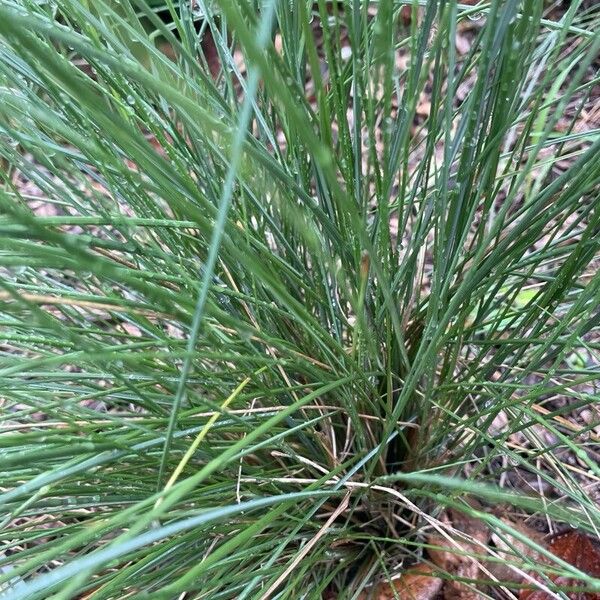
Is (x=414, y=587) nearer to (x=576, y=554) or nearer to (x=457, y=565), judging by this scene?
(x=457, y=565)

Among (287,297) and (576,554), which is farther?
(576,554)

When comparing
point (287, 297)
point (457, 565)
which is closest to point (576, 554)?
point (457, 565)

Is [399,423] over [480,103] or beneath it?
beneath

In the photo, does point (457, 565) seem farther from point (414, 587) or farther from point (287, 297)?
point (287, 297)

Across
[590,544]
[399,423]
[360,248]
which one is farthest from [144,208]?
[590,544]

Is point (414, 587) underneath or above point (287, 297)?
underneath

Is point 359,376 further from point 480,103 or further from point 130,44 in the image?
point 130,44

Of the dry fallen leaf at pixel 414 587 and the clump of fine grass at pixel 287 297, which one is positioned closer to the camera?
the clump of fine grass at pixel 287 297
